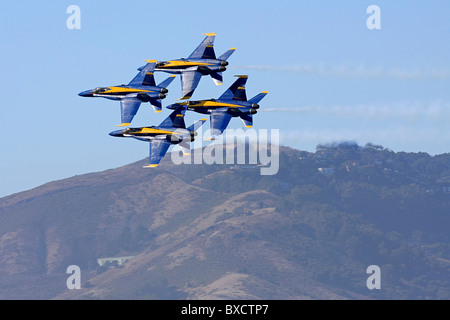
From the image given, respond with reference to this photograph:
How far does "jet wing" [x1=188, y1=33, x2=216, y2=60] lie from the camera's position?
13800 centimetres

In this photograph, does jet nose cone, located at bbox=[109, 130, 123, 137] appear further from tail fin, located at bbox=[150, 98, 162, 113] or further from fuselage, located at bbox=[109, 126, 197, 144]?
tail fin, located at bbox=[150, 98, 162, 113]

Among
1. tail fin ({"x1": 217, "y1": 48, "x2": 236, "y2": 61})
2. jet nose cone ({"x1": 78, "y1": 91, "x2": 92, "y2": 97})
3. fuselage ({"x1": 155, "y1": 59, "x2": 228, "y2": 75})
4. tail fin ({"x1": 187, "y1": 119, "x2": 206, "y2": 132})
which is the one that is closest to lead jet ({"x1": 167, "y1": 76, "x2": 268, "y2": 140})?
tail fin ({"x1": 187, "y1": 119, "x2": 206, "y2": 132})

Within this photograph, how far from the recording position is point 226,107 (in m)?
138

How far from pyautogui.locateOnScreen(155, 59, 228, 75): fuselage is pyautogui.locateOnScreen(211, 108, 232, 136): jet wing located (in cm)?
689

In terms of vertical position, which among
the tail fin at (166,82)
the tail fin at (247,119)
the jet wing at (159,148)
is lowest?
the jet wing at (159,148)

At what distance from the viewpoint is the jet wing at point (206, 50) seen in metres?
138

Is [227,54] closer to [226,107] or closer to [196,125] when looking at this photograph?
[226,107]

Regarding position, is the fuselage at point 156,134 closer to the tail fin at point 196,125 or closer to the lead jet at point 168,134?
the lead jet at point 168,134

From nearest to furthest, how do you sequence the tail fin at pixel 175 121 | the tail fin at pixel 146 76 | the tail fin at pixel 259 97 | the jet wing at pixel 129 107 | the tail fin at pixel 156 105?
the jet wing at pixel 129 107
the tail fin at pixel 156 105
the tail fin at pixel 146 76
the tail fin at pixel 175 121
the tail fin at pixel 259 97

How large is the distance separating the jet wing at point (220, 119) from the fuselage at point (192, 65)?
689 centimetres

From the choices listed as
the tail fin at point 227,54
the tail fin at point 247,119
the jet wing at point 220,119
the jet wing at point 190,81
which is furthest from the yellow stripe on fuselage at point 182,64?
the tail fin at point 247,119

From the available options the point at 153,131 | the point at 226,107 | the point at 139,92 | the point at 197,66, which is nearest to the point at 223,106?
the point at 226,107
